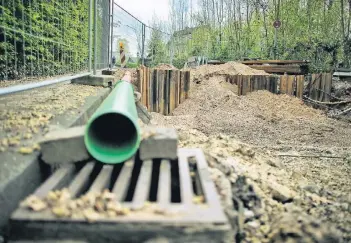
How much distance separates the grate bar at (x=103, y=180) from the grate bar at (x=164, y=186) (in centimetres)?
37

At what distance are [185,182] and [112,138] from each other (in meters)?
0.85

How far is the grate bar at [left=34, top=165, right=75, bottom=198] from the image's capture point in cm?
206

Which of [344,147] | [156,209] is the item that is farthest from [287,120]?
[156,209]

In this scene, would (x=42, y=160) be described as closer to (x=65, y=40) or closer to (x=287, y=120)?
(x=65, y=40)

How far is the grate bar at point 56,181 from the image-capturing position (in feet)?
6.76

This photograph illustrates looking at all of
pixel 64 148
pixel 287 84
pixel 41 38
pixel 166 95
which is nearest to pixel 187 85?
pixel 166 95

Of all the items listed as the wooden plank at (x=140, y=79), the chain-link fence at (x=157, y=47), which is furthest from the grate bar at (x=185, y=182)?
the chain-link fence at (x=157, y=47)

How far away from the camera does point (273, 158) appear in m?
5.36

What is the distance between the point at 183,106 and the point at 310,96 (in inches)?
172

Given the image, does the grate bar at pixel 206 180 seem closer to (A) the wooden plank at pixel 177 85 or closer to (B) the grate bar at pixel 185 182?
(B) the grate bar at pixel 185 182

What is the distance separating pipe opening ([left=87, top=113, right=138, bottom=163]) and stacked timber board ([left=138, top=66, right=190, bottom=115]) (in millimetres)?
6944

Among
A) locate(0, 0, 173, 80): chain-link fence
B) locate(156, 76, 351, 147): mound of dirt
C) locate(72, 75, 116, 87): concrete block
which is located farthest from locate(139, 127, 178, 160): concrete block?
locate(156, 76, 351, 147): mound of dirt

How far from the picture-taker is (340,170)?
520cm

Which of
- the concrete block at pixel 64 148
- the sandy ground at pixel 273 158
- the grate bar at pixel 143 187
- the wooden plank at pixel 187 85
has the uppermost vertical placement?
the wooden plank at pixel 187 85
